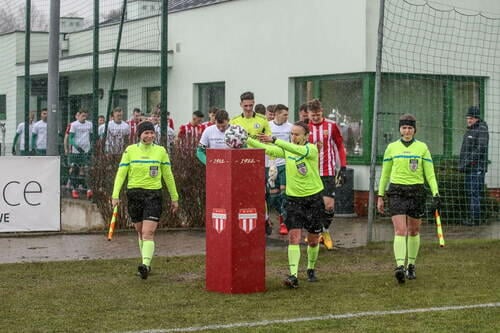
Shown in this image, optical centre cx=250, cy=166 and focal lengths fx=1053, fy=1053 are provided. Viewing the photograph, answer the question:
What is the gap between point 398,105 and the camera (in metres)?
20.0

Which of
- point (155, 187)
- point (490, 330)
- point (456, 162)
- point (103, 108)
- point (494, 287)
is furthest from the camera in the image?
point (103, 108)

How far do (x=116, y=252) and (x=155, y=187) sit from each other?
217cm

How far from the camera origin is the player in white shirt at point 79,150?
19.6 meters

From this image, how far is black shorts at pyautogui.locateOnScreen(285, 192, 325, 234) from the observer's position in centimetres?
1142

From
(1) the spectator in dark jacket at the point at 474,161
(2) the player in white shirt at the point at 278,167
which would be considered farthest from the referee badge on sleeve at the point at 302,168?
(1) the spectator in dark jacket at the point at 474,161

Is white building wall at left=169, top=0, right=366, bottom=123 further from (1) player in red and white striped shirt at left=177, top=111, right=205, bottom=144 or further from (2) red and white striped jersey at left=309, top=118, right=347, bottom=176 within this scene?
(2) red and white striped jersey at left=309, top=118, right=347, bottom=176

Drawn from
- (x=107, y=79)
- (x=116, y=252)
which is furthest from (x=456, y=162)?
(x=107, y=79)

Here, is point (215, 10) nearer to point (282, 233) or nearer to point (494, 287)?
point (282, 233)

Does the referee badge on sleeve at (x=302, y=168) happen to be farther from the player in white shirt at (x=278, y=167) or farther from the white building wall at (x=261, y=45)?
the white building wall at (x=261, y=45)

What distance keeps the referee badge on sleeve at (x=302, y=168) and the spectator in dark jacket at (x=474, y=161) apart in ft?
22.4

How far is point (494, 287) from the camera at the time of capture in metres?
11.1

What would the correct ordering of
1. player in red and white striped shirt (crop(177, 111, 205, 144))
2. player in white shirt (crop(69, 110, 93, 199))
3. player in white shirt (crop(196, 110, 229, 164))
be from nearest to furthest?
player in white shirt (crop(196, 110, 229, 164)) → player in red and white striped shirt (crop(177, 111, 205, 144)) → player in white shirt (crop(69, 110, 93, 199))

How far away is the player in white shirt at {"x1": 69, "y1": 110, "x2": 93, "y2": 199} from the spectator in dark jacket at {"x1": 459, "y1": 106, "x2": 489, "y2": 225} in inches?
262

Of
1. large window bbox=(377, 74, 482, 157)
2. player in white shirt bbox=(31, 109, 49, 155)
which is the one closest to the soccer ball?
large window bbox=(377, 74, 482, 157)
